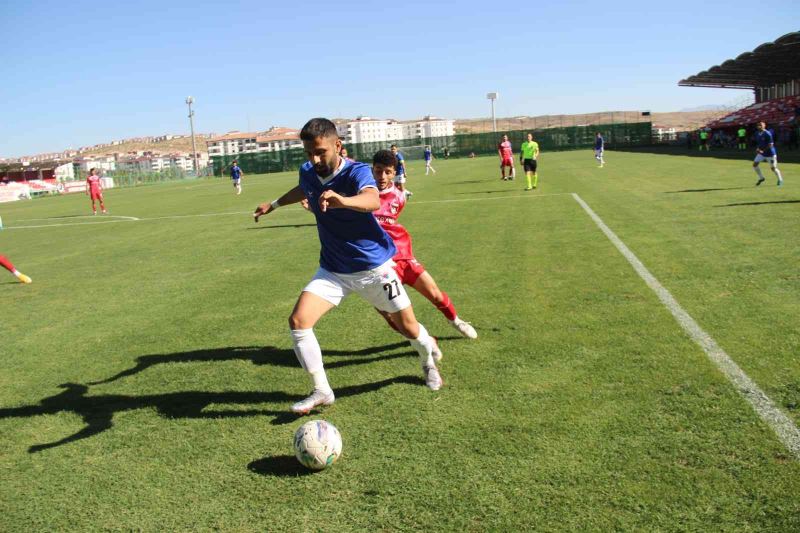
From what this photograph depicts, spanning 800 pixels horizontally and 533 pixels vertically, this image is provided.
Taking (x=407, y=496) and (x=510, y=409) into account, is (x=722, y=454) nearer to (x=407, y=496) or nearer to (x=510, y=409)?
(x=510, y=409)

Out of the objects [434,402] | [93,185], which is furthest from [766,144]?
[93,185]

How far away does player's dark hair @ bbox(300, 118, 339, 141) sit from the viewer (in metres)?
4.64

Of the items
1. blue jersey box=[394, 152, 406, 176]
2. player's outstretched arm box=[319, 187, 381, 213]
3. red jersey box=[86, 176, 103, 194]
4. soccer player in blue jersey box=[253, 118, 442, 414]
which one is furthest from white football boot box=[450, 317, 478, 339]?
red jersey box=[86, 176, 103, 194]

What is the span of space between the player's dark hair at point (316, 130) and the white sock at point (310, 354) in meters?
1.40

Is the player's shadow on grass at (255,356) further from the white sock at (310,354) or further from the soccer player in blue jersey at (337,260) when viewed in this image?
the white sock at (310,354)

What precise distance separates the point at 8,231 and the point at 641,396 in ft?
83.9

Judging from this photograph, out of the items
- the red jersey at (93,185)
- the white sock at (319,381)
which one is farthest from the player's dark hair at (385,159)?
the red jersey at (93,185)

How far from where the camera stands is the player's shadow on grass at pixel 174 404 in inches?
201

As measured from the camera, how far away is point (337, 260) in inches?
203

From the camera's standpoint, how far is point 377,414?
194 inches

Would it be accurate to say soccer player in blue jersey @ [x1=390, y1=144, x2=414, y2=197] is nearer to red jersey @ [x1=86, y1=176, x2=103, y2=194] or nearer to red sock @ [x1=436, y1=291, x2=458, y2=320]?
red sock @ [x1=436, y1=291, x2=458, y2=320]

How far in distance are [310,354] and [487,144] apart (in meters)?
79.2

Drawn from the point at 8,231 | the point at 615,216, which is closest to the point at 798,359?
the point at 615,216

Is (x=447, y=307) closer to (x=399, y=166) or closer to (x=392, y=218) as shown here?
(x=392, y=218)
